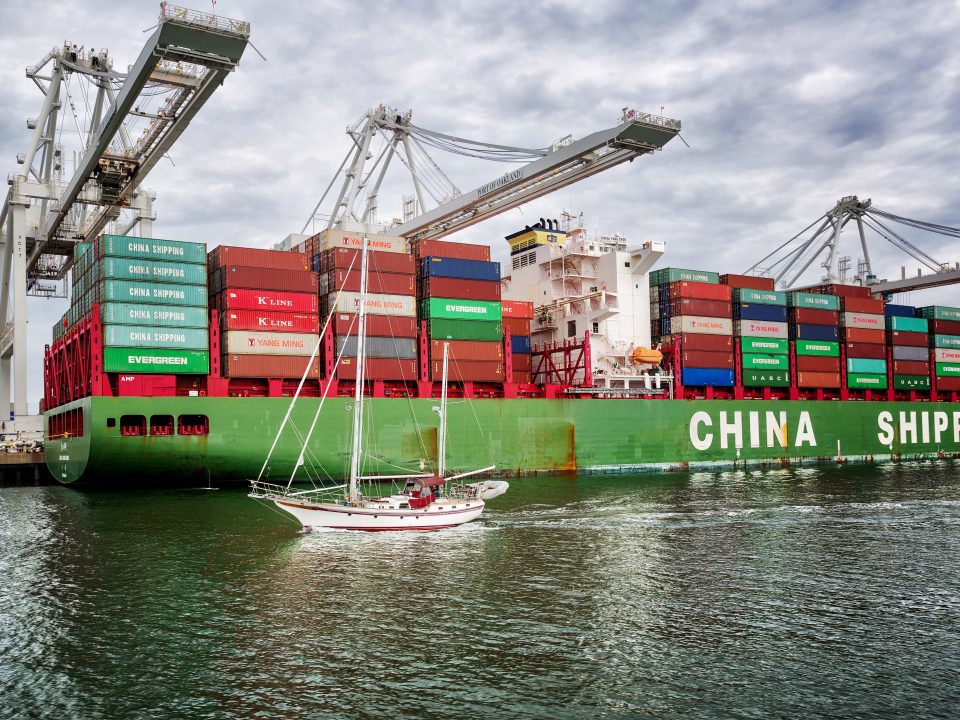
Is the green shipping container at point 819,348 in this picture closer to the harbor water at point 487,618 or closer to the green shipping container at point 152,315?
the harbor water at point 487,618

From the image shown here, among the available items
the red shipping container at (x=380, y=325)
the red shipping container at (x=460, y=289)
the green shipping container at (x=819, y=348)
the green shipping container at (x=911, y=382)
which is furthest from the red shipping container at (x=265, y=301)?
the green shipping container at (x=911, y=382)

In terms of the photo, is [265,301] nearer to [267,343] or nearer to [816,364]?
[267,343]

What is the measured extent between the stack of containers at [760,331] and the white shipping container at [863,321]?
7.01m

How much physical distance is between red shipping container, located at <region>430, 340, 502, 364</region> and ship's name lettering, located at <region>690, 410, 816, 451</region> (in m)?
16.6

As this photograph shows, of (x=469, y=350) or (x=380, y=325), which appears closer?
(x=380, y=325)

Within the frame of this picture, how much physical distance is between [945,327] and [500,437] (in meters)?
49.4

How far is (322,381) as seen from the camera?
43.0 metres

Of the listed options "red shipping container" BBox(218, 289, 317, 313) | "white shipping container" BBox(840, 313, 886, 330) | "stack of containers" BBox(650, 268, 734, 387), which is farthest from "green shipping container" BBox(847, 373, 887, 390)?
"red shipping container" BBox(218, 289, 317, 313)

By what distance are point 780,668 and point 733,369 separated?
158ft

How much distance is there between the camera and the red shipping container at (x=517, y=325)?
56.9m

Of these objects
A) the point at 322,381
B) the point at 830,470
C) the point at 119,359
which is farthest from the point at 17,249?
the point at 830,470

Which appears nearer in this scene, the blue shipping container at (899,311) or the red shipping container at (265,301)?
the red shipping container at (265,301)

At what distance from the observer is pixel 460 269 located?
4919 cm

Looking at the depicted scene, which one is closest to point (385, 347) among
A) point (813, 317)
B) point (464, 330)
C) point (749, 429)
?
point (464, 330)
